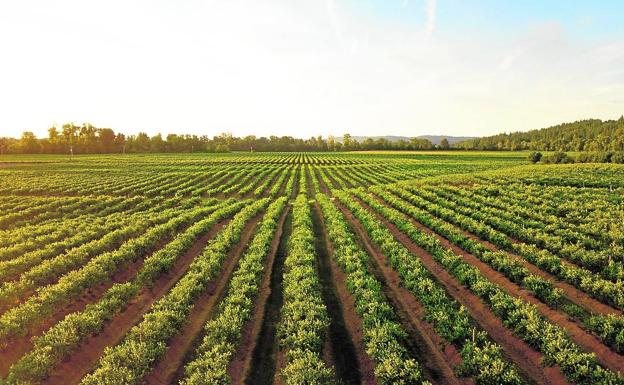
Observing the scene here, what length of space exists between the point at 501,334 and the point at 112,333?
15855 millimetres

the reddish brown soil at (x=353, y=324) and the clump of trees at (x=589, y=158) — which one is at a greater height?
the clump of trees at (x=589, y=158)

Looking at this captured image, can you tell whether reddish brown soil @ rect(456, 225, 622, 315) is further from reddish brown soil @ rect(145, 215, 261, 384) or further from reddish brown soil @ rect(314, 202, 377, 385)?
reddish brown soil @ rect(145, 215, 261, 384)

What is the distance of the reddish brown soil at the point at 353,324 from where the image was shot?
11575 mm

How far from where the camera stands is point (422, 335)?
532 inches

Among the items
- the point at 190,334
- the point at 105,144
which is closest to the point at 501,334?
the point at 190,334

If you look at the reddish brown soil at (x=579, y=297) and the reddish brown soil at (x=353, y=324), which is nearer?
the reddish brown soil at (x=353, y=324)

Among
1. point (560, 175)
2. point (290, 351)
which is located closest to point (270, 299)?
point (290, 351)

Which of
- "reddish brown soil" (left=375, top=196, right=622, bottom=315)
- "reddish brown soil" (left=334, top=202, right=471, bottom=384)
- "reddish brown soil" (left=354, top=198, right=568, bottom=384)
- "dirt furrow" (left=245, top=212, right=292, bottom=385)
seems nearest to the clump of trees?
"reddish brown soil" (left=375, top=196, right=622, bottom=315)

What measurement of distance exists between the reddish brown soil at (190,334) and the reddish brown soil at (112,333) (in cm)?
235

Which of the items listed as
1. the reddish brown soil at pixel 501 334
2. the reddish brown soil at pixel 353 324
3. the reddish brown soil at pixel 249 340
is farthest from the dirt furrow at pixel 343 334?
the reddish brown soil at pixel 501 334

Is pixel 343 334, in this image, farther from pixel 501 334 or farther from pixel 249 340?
pixel 501 334

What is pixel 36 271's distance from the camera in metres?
17.4

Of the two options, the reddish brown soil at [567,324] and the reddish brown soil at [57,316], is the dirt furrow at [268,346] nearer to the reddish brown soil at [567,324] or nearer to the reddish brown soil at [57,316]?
the reddish brown soil at [57,316]

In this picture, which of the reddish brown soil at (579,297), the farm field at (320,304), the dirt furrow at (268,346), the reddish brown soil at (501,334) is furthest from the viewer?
the reddish brown soil at (579,297)
